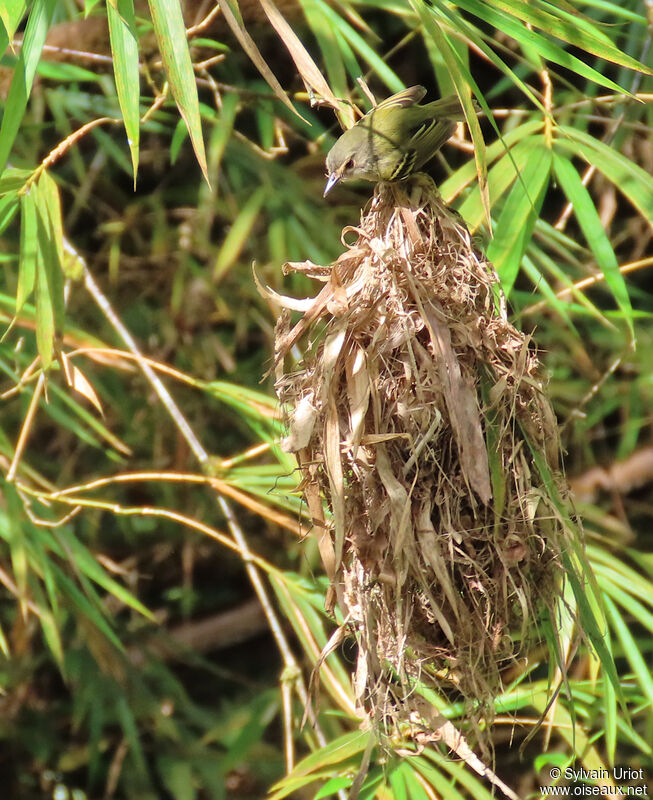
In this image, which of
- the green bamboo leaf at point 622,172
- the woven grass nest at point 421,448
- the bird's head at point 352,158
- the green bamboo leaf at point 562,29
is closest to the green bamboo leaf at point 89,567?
the woven grass nest at point 421,448

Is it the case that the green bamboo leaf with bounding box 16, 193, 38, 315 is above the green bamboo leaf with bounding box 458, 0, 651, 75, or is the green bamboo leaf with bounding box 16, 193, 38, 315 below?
below

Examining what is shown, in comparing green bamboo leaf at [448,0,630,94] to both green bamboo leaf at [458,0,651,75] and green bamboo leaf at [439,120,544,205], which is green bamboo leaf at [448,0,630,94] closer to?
green bamboo leaf at [458,0,651,75]

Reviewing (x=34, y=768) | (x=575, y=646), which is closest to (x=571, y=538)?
(x=575, y=646)

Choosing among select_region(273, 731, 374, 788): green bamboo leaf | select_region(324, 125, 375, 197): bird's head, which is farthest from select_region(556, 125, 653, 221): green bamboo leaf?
select_region(273, 731, 374, 788): green bamboo leaf

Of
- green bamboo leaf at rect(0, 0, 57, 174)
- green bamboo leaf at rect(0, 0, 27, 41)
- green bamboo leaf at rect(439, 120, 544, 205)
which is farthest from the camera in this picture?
green bamboo leaf at rect(439, 120, 544, 205)

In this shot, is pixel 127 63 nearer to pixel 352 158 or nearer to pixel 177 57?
pixel 177 57

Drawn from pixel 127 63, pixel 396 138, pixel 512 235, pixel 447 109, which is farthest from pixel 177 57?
pixel 512 235

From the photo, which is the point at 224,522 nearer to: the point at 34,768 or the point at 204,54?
the point at 34,768
